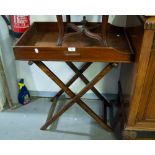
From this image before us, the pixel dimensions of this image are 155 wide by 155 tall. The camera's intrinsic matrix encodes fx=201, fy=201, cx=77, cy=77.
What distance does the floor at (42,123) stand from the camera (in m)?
1.47

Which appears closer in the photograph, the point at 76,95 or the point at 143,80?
the point at 143,80

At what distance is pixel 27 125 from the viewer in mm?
1583

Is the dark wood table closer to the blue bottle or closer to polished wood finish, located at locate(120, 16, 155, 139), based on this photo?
polished wood finish, located at locate(120, 16, 155, 139)

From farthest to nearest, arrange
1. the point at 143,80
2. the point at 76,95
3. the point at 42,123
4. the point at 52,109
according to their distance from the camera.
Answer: the point at 52,109, the point at 42,123, the point at 76,95, the point at 143,80

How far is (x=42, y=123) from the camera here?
5.26ft

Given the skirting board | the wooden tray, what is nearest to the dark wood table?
the wooden tray

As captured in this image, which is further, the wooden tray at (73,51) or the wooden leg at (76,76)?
the wooden leg at (76,76)

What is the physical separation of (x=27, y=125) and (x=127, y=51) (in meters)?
0.97

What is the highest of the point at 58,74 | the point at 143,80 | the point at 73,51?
the point at 73,51

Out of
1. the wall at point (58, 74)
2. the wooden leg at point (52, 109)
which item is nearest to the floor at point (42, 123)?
the wooden leg at point (52, 109)

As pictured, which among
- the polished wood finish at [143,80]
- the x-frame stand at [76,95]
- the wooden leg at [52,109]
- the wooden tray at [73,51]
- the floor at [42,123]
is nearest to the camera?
the polished wood finish at [143,80]

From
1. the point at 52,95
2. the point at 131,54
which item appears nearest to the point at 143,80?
the point at 131,54

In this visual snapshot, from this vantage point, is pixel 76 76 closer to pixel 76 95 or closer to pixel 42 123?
pixel 76 95

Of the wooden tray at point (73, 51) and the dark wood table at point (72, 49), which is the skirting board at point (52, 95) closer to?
the dark wood table at point (72, 49)
